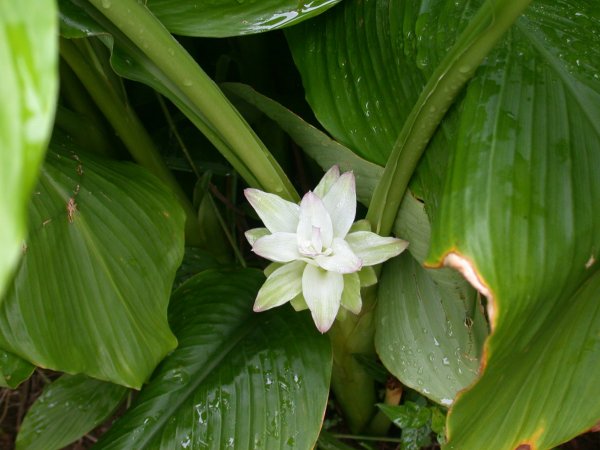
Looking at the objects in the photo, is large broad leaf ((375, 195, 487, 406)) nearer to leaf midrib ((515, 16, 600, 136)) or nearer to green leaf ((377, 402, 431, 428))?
green leaf ((377, 402, 431, 428))

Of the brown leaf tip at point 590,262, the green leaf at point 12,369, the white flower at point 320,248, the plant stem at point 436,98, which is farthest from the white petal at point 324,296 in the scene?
the green leaf at point 12,369

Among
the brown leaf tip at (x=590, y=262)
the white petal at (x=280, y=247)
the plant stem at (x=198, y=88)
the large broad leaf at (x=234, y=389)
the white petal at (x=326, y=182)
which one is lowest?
the large broad leaf at (x=234, y=389)

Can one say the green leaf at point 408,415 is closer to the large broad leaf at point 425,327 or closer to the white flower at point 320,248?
the large broad leaf at point 425,327

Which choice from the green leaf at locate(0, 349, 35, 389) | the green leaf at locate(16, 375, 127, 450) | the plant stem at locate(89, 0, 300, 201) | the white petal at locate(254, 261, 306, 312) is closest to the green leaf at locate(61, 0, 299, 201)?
the plant stem at locate(89, 0, 300, 201)

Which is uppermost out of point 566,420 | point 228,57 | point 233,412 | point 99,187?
point 228,57

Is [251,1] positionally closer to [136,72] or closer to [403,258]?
[136,72]

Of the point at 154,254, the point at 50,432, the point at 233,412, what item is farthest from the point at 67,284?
the point at 50,432
